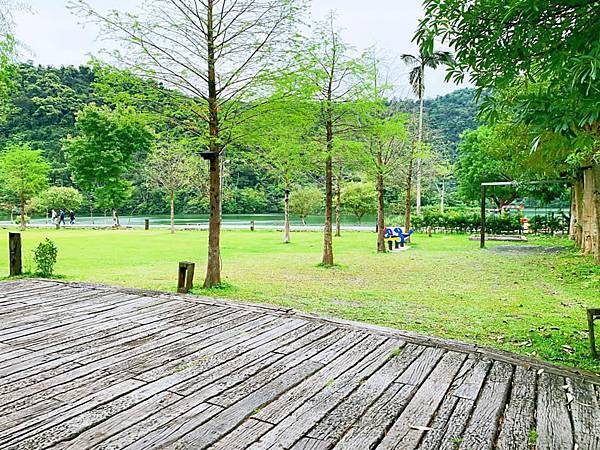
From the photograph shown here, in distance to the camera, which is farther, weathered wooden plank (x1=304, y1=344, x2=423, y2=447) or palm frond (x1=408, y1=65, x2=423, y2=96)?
palm frond (x1=408, y1=65, x2=423, y2=96)

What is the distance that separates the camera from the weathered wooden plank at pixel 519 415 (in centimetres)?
228

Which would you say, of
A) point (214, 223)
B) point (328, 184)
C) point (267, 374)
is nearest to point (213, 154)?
point (214, 223)

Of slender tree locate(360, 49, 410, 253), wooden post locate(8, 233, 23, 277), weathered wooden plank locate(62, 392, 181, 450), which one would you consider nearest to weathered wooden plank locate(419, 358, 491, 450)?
weathered wooden plank locate(62, 392, 181, 450)

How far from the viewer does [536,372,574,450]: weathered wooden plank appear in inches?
89.5

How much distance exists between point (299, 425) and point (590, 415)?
1.62 meters

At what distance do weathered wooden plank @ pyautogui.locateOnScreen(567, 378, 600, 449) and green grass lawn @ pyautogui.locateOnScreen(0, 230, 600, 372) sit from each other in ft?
3.53

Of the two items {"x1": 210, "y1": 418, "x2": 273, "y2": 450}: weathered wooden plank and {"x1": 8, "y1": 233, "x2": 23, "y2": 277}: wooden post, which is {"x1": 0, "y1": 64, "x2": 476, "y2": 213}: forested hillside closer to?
{"x1": 8, "y1": 233, "x2": 23, "y2": 277}: wooden post

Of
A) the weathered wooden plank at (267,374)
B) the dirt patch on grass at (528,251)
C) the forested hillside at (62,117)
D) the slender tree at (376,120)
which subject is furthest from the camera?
the forested hillside at (62,117)

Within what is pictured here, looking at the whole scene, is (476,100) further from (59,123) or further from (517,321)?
(59,123)

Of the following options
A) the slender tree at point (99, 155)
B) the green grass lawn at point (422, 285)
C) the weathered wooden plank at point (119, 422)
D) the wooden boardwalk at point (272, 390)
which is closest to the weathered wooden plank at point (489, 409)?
the wooden boardwalk at point (272, 390)

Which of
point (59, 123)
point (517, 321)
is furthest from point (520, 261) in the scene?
point (59, 123)

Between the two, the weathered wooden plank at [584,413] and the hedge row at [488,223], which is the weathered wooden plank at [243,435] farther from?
the hedge row at [488,223]

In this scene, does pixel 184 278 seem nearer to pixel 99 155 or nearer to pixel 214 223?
pixel 214 223

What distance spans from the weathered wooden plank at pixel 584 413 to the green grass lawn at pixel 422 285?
1.08m
